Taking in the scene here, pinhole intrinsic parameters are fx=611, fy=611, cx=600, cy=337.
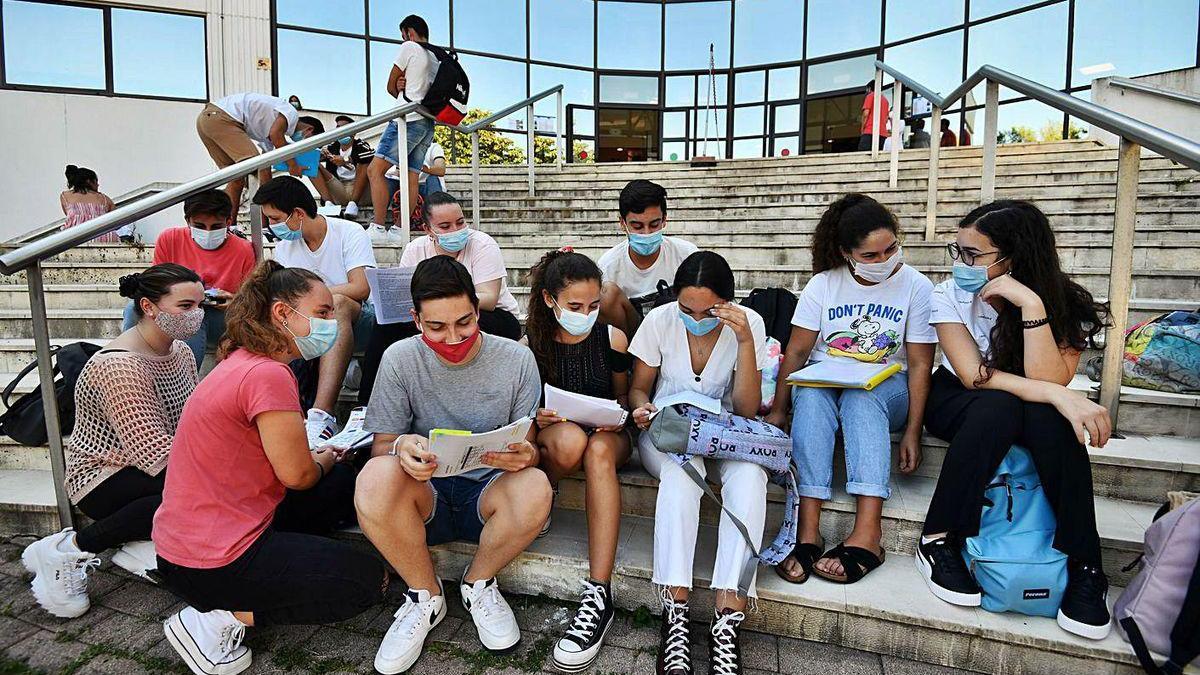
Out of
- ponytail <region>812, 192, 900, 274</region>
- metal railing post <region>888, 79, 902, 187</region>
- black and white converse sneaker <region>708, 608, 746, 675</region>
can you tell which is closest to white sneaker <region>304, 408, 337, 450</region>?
black and white converse sneaker <region>708, 608, 746, 675</region>

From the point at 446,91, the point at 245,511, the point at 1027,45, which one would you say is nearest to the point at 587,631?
the point at 245,511

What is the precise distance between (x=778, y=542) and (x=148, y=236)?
954 cm

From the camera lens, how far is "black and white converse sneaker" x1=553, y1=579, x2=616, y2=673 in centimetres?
197

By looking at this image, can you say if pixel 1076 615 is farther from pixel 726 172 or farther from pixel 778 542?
pixel 726 172

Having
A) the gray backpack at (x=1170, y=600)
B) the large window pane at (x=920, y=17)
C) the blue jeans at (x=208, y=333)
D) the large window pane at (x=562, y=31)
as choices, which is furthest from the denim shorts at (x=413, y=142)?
the large window pane at (x=920, y=17)

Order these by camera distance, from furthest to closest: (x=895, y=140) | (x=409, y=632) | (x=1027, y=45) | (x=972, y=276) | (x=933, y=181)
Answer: (x=1027, y=45), (x=895, y=140), (x=933, y=181), (x=972, y=276), (x=409, y=632)

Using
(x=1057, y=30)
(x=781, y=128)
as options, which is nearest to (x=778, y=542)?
(x=1057, y=30)

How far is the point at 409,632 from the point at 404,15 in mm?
12316

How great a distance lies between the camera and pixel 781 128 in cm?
1341

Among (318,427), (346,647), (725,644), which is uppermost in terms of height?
(318,427)

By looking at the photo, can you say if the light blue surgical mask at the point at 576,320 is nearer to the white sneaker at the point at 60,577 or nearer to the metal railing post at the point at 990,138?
the white sneaker at the point at 60,577

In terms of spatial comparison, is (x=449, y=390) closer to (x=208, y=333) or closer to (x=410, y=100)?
(x=208, y=333)

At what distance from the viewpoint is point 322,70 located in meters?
11.0

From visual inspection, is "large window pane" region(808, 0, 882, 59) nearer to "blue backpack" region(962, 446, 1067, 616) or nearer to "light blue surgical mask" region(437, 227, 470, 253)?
"light blue surgical mask" region(437, 227, 470, 253)
